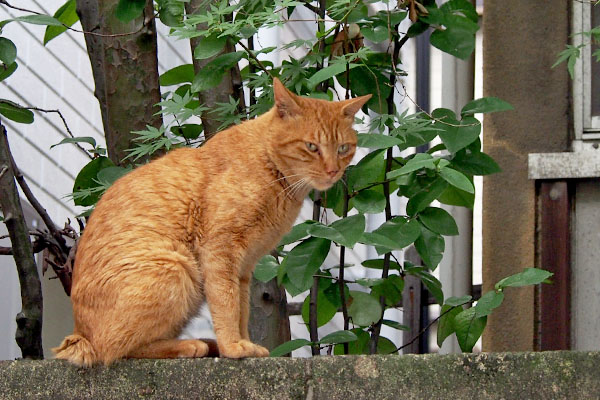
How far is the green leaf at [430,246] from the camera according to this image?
3039 mm

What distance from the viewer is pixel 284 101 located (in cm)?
282

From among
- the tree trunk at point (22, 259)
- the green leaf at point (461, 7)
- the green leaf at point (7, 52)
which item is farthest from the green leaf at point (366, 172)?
the green leaf at point (7, 52)

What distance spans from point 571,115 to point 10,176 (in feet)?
7.66

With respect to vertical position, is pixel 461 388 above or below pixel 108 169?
below

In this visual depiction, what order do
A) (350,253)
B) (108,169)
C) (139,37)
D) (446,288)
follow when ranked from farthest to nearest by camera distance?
(350,253) → (446,288) → (139,37) → (108,169)

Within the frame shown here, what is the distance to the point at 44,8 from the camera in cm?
475

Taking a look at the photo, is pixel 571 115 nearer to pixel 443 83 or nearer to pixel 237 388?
pixel 443 83

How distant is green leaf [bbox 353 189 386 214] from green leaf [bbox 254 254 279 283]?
14.0 inches

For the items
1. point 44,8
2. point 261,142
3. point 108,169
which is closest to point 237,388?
point 261,142

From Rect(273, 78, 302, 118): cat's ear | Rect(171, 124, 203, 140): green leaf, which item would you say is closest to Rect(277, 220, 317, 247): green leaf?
Rect(273, 78, 302, 118): cat's ear

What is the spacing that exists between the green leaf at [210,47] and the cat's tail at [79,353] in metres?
1.17

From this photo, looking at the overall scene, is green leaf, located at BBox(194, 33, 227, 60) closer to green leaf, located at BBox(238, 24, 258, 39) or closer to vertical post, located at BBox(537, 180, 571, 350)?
green leaf, located at BBox(238, 24, 258, 39)

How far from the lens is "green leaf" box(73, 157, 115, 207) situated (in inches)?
131

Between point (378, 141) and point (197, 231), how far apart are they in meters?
0.68
